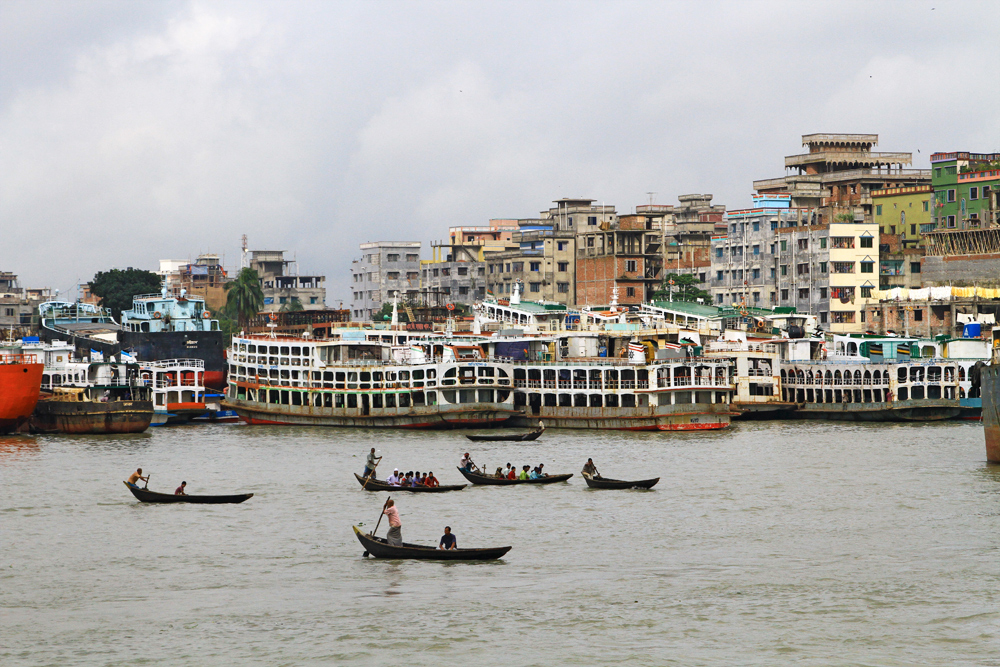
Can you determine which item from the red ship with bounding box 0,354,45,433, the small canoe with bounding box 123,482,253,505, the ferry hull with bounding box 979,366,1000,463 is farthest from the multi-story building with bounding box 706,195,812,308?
the small canoe with bounding box 123,482,253,505

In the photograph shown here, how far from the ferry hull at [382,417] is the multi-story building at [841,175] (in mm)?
53808

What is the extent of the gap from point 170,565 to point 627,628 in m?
14.5

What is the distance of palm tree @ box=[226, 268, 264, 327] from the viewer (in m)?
140

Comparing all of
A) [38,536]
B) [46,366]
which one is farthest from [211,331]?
[38,536]

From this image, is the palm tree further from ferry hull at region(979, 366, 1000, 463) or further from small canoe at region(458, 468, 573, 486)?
ferry hull at region(979, 366, 1000, 463)

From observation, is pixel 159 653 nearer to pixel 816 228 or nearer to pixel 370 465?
pixel 370 465

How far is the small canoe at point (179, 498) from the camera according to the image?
51.1m

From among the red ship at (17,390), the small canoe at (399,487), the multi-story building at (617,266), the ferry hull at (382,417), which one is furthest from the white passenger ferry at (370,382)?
the multi-story building at (617,266)

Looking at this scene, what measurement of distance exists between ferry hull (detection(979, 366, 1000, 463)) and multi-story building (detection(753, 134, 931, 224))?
218 ft

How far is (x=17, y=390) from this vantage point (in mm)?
79062

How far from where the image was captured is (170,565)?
40250 millimetres

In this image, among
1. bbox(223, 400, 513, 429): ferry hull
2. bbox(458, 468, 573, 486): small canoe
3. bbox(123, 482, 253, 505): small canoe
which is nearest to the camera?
bbox(123, 482, 253, 505): small canoe

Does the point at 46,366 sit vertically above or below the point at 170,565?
above

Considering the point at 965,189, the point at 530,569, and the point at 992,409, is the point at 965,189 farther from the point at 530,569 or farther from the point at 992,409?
the point at 530,569
